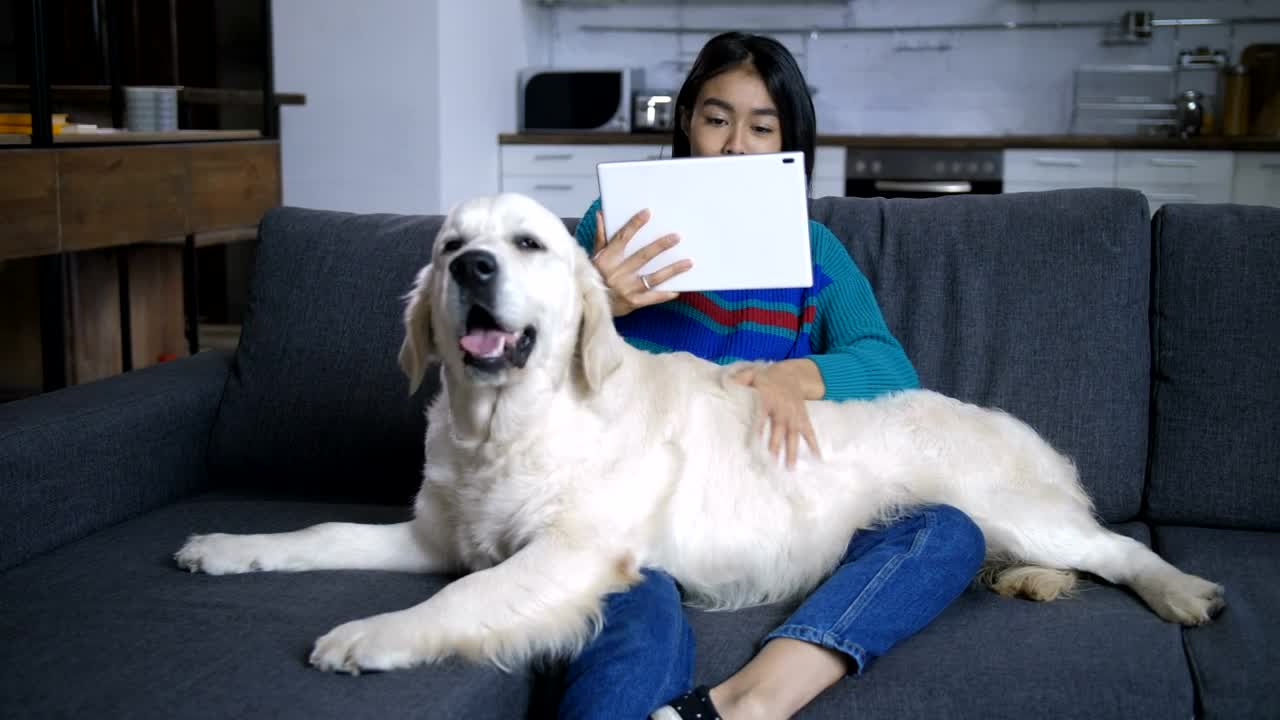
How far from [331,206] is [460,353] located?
12.5ft

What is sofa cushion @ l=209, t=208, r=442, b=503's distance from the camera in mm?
2330

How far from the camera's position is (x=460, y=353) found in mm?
1689

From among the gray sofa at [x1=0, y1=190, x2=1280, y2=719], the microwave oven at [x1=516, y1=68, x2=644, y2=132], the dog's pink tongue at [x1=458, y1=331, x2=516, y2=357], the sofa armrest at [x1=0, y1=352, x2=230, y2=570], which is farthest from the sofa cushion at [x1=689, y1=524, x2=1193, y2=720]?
the microwave oven at [x1=516, y1=68, x2=644, y2=132]

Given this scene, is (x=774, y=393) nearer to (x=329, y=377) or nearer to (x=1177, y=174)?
(x=329, y=377)

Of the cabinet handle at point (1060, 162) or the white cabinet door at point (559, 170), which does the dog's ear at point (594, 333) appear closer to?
the white cabinet door at point (559, 170)

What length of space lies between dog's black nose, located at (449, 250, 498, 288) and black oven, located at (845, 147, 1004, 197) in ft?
12.7

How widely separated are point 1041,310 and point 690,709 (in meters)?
1.14

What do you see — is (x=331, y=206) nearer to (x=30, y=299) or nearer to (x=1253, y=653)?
(x=30, y=299)

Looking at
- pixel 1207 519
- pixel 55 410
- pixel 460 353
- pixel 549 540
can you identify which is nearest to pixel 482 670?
pixel 549 540

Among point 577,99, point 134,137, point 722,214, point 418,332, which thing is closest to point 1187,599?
point 722,214

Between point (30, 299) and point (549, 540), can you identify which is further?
point (30, 299)

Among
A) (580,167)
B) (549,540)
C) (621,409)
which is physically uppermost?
(580,167)

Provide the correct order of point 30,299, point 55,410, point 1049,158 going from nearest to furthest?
point 55,410, point 30,299, point 1049,158

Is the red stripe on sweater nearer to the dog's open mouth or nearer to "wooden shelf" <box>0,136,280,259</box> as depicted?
the dog's open mouth
